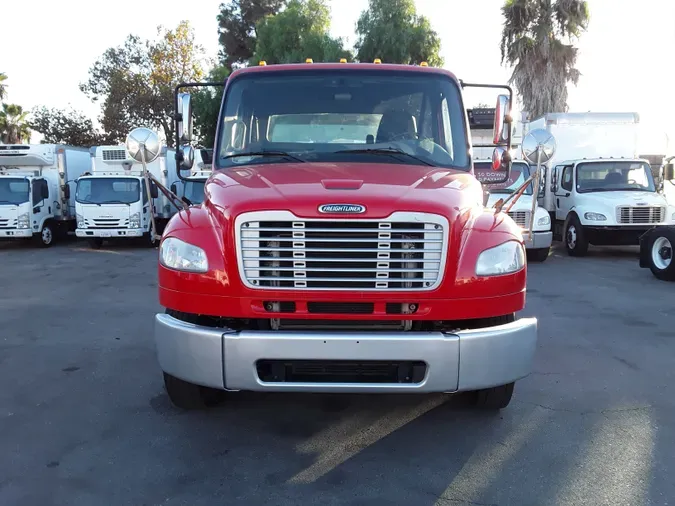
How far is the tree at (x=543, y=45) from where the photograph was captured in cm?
2456

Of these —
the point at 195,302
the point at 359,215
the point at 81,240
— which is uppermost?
the point at 359,215

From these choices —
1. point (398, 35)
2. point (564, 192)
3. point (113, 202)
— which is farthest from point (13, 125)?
point (564, 192)

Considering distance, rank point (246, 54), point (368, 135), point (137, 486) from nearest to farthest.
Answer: point (137, 486), point (368, 135), point (246, 54)

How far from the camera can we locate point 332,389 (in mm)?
3693

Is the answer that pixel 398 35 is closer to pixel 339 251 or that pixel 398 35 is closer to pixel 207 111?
pixel 207 111

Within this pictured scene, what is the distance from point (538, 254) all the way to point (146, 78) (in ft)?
86.9

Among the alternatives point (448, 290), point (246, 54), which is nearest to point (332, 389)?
point (448, 290)

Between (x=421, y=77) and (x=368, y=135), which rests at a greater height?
(x=421, y=77)

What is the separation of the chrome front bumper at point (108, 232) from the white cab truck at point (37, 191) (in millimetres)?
1601

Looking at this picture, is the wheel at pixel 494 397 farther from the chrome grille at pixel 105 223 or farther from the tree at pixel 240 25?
the tree at pixel 240 25

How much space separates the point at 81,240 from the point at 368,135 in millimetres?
18174

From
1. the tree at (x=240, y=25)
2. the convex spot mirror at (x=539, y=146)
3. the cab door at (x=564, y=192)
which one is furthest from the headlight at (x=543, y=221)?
the tree at (x=240, y=25)

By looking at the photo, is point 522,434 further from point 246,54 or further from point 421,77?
point 246,54

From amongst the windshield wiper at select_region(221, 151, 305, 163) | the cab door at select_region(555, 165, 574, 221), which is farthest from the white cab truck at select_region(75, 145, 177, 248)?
the windshield wiper at select_region(221, 151, 305, 163)
